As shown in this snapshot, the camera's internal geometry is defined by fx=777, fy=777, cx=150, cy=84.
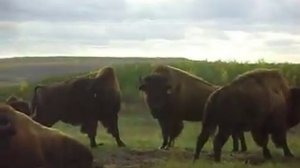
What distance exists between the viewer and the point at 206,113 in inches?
574

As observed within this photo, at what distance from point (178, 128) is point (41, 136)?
7.65 metres

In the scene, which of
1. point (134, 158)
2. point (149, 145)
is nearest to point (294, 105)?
point (134, 158)

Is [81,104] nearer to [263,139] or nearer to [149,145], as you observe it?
[149,145]

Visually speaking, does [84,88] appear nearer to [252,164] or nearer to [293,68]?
[252,164]

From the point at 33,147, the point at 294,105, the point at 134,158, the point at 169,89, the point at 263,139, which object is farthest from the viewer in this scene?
the point at 169,89

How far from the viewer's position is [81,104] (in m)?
19.2

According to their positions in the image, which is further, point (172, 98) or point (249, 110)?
point (172, 98)

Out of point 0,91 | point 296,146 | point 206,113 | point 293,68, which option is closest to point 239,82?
point 206,113

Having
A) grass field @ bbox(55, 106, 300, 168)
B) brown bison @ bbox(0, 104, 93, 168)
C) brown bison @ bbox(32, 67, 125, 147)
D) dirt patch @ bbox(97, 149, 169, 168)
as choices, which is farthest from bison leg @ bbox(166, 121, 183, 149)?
brown bison @ bbox(0, 104, 93, 168)

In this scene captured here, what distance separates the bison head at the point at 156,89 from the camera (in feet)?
60.3

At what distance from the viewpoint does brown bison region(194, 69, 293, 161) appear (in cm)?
1443

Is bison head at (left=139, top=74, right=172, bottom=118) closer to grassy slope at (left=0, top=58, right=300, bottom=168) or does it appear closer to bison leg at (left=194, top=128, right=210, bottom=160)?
grassy slope at (left=0, top=58, right=300, bottom=168)

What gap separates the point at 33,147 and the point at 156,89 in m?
7.25

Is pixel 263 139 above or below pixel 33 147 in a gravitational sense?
A: below
